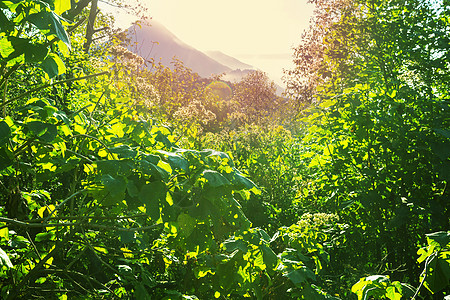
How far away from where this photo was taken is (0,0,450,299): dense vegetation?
1611mm

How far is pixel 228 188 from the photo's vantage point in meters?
1.66

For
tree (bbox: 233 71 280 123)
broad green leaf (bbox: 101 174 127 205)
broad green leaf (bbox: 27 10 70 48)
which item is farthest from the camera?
tree (bbox: 233 71 280 123)

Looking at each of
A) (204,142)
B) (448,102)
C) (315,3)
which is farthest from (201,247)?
(315,3)

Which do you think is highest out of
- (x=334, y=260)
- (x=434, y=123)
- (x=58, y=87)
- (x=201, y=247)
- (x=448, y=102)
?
(x=448, y=102)

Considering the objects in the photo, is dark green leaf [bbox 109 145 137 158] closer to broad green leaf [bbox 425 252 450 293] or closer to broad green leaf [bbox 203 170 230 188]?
broad green leaf [bbox 203 170 230 188]

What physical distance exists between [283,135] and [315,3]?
11398 mm

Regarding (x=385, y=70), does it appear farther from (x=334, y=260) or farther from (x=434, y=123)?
(x=334, y=260)

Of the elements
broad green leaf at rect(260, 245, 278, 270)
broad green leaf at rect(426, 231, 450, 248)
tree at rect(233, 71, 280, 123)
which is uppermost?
tree at rect(233, 71, 280, 123)

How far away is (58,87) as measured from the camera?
4.57m

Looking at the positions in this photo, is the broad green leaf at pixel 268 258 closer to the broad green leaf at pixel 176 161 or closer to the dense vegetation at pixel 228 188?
the dense vegetation at pixel 228 188

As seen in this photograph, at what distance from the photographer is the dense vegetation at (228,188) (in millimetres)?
1611

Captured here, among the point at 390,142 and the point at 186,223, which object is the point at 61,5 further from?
the point at 390,142

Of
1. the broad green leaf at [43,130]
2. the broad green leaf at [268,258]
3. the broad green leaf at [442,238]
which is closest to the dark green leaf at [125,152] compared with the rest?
the broad green leaf at [43,130]

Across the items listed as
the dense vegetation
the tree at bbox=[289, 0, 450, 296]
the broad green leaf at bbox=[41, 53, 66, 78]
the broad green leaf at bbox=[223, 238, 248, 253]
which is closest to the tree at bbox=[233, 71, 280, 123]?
the dense vegetation
